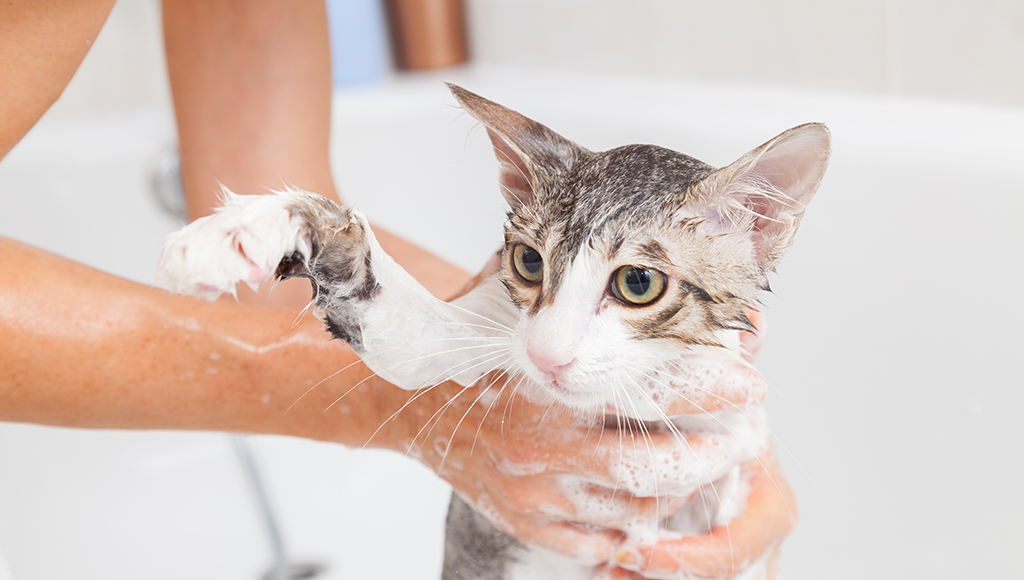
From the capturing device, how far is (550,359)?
1.82 feet

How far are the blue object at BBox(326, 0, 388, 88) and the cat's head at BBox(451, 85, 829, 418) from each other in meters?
1.40

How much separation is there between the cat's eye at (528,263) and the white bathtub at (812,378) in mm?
122

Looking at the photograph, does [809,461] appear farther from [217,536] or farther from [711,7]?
[217,536]

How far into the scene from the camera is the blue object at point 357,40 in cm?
190

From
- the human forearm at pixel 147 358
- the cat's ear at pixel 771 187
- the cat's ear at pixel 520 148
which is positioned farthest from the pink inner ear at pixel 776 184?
the human forearm at pixel 147 358

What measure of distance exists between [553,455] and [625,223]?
8.8 inches

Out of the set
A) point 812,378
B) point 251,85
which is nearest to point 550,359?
point 812,378

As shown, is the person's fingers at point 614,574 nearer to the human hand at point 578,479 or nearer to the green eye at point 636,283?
the human hand at point 578,479

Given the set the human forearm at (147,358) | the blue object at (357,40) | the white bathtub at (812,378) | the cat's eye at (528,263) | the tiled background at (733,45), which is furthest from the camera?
the blue object at (357,40)

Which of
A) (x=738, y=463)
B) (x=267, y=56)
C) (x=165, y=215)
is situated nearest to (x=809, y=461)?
(x=738, y=463)

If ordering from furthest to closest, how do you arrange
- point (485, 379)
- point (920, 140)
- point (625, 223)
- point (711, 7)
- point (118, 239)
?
point (118, 239) → point (711, 7) → point (920, 140) → point (485, 379) → point (625, 223)

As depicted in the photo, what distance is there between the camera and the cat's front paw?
18.8 inches

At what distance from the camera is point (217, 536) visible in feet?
4.61

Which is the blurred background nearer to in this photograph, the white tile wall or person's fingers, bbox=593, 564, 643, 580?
the white tile wall
